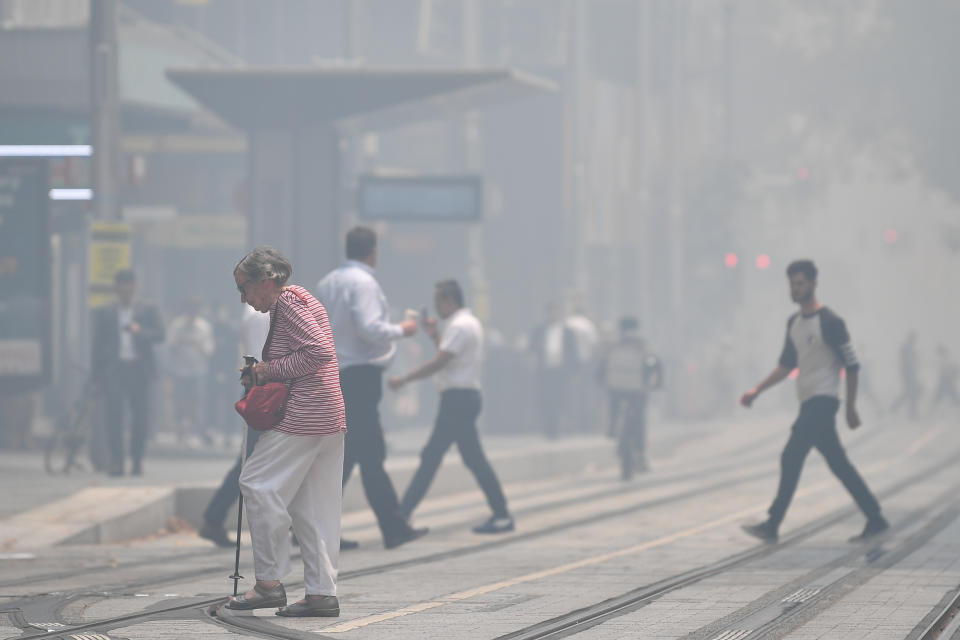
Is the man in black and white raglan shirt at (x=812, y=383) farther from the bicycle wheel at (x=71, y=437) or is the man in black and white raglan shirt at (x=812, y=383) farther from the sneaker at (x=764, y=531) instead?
the bicycle wheel at (x=71, y=437)

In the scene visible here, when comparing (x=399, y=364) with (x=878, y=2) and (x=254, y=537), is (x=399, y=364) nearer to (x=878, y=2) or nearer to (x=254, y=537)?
(x=254, y=537)

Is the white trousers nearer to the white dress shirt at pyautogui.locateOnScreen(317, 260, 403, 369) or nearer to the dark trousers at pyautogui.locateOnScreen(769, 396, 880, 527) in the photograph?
the white dress shirt at pyautogui.locateOnScreen(317, 260, 403, 369)

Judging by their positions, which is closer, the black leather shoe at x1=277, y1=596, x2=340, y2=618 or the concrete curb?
the black leather shoe at x1=277, y1=596, x2=340, y2=618

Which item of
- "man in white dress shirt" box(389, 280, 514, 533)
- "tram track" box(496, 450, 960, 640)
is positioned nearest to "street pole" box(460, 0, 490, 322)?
"tram track" box(496, 450, 960, 640)

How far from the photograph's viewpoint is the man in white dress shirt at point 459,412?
1284 cm

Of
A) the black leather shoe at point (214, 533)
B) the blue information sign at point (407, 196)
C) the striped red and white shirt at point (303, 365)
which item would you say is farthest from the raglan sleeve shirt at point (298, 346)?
the blue information sign at point (407, 196)

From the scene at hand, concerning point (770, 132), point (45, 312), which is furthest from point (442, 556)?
point (770, 132)

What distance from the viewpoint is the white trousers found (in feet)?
26.2

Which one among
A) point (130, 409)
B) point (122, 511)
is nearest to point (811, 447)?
point (122, 511)

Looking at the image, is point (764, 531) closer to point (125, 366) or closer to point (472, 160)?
point (125, 366)

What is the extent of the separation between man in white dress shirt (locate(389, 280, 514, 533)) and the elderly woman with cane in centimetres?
463

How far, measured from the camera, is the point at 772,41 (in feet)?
172

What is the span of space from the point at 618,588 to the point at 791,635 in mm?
1779

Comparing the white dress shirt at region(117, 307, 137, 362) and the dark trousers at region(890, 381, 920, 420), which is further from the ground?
the white dress shirt at region(117, 307, 137, 362)
